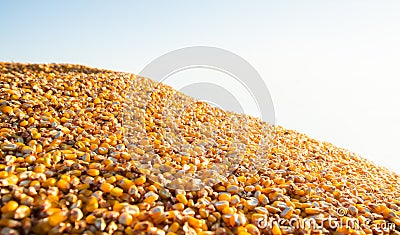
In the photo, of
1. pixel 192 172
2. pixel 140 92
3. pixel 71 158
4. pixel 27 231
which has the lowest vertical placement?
pixel 27 231

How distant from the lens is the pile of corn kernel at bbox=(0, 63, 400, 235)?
5.84 ft

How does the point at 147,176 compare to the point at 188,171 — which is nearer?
the point at 147,176

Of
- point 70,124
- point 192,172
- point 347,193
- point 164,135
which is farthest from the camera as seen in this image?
point 164,135

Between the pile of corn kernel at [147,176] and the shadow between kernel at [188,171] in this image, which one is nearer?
the pile of corn kernel at [147,176]

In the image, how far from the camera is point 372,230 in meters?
2.24

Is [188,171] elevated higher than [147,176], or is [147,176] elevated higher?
[188,171]

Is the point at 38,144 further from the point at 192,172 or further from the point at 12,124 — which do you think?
the point at 192,172

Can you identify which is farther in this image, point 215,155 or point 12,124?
point 215,155

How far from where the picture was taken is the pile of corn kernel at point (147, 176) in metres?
1.78

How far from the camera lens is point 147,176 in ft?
7.36

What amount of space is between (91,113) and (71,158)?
107 centimetres

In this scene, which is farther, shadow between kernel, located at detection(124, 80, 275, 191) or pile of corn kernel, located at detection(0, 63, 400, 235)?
shadow between kernel, located at detection(124, 80, 275, 191)

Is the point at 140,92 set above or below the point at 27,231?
above

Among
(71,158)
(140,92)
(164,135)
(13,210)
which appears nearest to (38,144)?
(71,158)
